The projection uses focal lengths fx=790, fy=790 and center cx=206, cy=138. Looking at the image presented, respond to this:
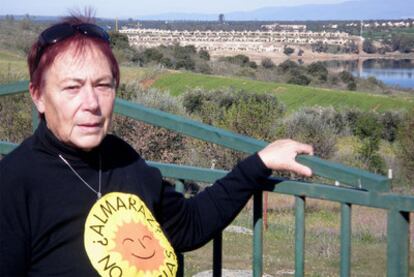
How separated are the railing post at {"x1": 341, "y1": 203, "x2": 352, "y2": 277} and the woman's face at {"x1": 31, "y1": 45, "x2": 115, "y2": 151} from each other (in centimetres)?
78

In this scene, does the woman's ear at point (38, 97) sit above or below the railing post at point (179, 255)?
above

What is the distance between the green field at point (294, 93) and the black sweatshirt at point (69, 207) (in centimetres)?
4480

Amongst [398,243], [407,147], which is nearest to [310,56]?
[407,147]

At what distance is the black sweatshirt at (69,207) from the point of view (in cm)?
218

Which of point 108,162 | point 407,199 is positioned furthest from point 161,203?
point 407,199

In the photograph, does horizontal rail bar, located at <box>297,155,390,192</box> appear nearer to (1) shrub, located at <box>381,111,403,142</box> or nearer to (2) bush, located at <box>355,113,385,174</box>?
(2) bush, located at <box>355,113,385,174</box>

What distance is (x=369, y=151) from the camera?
107ft

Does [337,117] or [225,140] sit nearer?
[225,140]

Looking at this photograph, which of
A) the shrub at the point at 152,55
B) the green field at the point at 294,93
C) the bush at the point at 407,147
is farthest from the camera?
the shrub at the point at 152,55

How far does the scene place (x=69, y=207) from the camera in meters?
2.25

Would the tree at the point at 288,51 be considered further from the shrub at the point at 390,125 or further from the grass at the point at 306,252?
the grass at the point at 306,252

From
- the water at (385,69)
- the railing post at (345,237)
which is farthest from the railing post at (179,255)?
the water at (385,69)

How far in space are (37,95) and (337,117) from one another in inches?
1598

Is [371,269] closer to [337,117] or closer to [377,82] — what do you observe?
[337,117]
